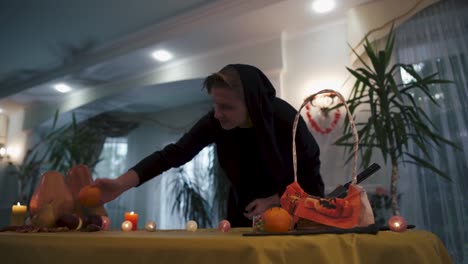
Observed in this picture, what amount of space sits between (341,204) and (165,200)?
554 centimetres

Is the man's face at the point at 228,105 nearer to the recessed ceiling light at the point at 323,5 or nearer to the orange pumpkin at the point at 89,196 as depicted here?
the orange pumpkin at the point at 89,196

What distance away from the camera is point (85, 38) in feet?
13.8

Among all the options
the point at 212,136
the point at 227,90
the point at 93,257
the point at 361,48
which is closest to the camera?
the point at 93,257

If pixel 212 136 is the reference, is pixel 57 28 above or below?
above

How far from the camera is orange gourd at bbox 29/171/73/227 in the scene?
0.89 m

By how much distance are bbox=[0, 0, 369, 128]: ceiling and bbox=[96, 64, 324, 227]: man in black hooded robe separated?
7.63 feet

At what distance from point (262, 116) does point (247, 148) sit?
0.68 ft

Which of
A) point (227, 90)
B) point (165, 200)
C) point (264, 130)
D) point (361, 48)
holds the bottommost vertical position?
point (165, 200)

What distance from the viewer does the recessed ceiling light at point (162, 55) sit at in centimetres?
419

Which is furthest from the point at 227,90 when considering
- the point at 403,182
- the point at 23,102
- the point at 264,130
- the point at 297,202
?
the point at 23,102

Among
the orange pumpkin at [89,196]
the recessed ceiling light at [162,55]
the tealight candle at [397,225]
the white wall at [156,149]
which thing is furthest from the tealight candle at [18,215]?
the white wall at [156,149]

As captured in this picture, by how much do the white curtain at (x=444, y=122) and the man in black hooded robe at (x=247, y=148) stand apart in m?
2.01

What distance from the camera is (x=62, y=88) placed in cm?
538

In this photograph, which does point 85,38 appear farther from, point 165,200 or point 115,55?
point 165,200
